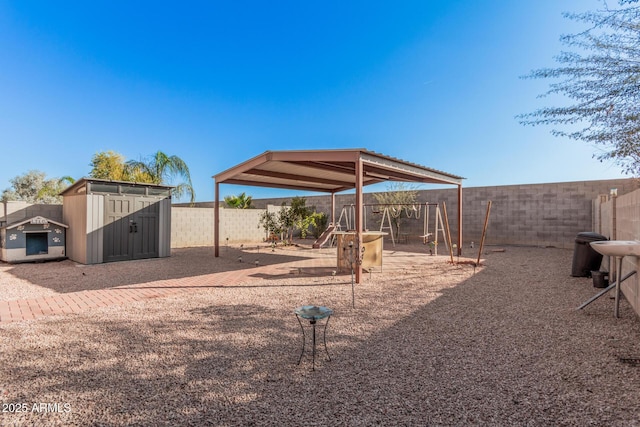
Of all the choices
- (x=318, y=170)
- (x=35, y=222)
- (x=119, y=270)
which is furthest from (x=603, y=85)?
(x=35, y=222)

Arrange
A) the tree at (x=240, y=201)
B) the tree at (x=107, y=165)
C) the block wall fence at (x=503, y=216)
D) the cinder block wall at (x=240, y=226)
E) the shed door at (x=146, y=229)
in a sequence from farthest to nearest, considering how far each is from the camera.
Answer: the tree at (x=107, y=165) → the tree at (x=240, y=201) → the cinder block wall at (x=240, y=226) → the block wall fence at (x=503, y=216) → the shed door at (x=146, y=229)

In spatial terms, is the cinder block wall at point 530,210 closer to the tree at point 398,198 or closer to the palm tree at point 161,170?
the tree at point 398,198

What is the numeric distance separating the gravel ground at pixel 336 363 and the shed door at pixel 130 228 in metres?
3.18

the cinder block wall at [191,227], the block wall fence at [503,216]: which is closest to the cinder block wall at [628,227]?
the block wall fence at [503,216]

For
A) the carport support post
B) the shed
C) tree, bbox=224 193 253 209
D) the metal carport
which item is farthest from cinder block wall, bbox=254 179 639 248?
the shed

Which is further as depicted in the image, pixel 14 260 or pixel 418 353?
pixel 14 260

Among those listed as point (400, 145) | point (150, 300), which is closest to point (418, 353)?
point (150, 300)

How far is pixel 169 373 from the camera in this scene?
230 centimetres

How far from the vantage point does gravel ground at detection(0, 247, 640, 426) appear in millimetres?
Answer: 1823

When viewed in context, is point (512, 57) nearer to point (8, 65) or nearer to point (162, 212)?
point (162, 212)

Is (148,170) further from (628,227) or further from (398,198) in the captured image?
(628,227)

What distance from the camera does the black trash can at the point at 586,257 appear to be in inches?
231

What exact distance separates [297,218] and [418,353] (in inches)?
360

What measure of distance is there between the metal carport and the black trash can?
3.31 metres
